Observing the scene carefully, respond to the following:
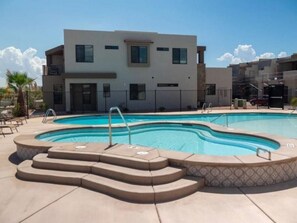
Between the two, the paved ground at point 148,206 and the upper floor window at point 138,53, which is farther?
the upper floor window at point 138,53

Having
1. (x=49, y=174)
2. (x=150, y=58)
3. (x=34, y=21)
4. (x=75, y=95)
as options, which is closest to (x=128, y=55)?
(x=150, y=58)

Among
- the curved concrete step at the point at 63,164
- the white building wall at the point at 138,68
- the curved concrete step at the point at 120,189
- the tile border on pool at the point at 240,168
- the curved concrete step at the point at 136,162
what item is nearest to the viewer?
the curved concrete step at the point at 120,189

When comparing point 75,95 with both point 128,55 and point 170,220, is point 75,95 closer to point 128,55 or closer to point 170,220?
point 128,55

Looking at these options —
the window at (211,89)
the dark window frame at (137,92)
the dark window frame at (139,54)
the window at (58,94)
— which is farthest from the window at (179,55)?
the window at (58,94)

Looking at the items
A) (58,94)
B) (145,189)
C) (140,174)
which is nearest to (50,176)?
(140,174)

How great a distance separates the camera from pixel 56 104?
80.0 feet

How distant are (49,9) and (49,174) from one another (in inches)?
404

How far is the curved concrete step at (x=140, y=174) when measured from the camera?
15.8 ft

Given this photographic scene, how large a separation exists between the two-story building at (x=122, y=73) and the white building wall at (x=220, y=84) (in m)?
4.09

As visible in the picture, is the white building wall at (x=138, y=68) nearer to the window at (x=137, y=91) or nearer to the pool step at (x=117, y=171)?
the window at (x=137, y=91)

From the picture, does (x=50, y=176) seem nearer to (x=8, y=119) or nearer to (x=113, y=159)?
(x=113, y=159)

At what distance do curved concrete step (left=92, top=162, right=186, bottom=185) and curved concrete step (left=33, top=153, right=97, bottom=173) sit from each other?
302 millimetres

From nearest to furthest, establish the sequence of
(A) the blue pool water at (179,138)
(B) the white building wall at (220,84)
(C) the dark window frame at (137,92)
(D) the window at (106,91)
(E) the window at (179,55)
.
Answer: (A) the blue pool water at (179,138) → (D) the window at (106,91) → (C) the dark window frame at (137,92) → (E) the window at (179,55) → (B) the white building wall at (220,84)

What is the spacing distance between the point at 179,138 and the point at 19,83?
13.9 metres
